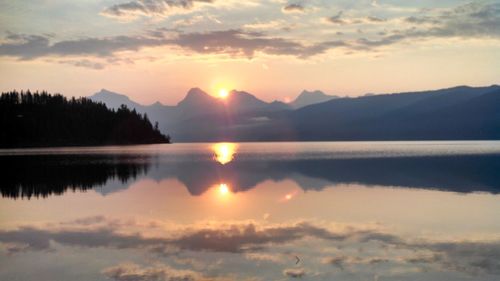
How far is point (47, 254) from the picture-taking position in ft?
67.1

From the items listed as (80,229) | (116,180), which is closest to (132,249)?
(80,229)

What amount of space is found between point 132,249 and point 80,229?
6660mm

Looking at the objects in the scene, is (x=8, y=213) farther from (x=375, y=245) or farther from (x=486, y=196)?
(x=486, y=196)

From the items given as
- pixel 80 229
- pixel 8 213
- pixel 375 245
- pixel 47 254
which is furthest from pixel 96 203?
pixel 375 245

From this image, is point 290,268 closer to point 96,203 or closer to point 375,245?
point 375,245

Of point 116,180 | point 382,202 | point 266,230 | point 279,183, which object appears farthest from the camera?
point 116,180

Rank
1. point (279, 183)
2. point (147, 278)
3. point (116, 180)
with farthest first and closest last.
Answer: point (116, 180) < point (279, 183) < point (147, 278)

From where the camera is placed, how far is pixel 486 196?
38719 mm

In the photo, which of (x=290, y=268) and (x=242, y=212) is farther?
(x=242, y=212)

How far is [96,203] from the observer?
37.1m

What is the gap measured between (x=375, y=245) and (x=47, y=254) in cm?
1422

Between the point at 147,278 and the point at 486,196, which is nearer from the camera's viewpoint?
the point at 147,278

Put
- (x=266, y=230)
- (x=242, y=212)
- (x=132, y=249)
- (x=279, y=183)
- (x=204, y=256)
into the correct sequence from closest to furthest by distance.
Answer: (x=204, y=256) → (x=132, y=249) → (x=266, y=230) → (x=242, y=212) → (x=279, y=183)

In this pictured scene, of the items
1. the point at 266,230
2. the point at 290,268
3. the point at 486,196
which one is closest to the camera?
the point at 290,268
